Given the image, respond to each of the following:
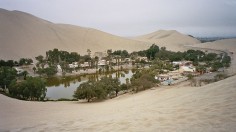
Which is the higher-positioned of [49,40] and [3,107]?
[49,40]

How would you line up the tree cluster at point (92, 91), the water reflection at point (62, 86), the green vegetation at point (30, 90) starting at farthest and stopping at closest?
the water reflection at point (62, 86) → the green vegetation at point (30, 90) → the tree cluster at point (92, 91)

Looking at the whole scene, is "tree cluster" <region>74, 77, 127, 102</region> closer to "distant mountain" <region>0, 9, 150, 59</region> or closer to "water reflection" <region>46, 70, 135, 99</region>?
"water reflection" <region>46, 70, 135, 99</region>

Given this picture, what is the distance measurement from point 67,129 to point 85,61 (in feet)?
209

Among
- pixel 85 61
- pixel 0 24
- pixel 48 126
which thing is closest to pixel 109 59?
pixel 85 61

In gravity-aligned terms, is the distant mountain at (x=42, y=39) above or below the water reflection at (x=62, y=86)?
above

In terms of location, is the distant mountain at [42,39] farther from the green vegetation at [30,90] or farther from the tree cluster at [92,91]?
the tree cluster at [92,91]

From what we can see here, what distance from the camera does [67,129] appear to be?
12352 mm

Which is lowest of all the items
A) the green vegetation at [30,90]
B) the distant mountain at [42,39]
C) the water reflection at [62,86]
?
the water reflection at [62,86]

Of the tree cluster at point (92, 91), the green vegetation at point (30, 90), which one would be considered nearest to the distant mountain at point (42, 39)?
the green vegetation at point (30, 90)

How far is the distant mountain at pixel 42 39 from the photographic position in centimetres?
9681

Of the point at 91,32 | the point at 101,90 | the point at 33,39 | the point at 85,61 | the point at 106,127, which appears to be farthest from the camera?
the point at 91,32

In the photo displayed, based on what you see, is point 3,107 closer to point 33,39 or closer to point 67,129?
point 67,129

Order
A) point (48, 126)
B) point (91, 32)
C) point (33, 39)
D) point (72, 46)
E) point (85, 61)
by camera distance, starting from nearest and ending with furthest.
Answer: point (48, 126) → point (85, 61) → point (33, 39) → point (72, 46) → point (91, 32)

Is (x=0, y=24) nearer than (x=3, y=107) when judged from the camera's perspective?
No
